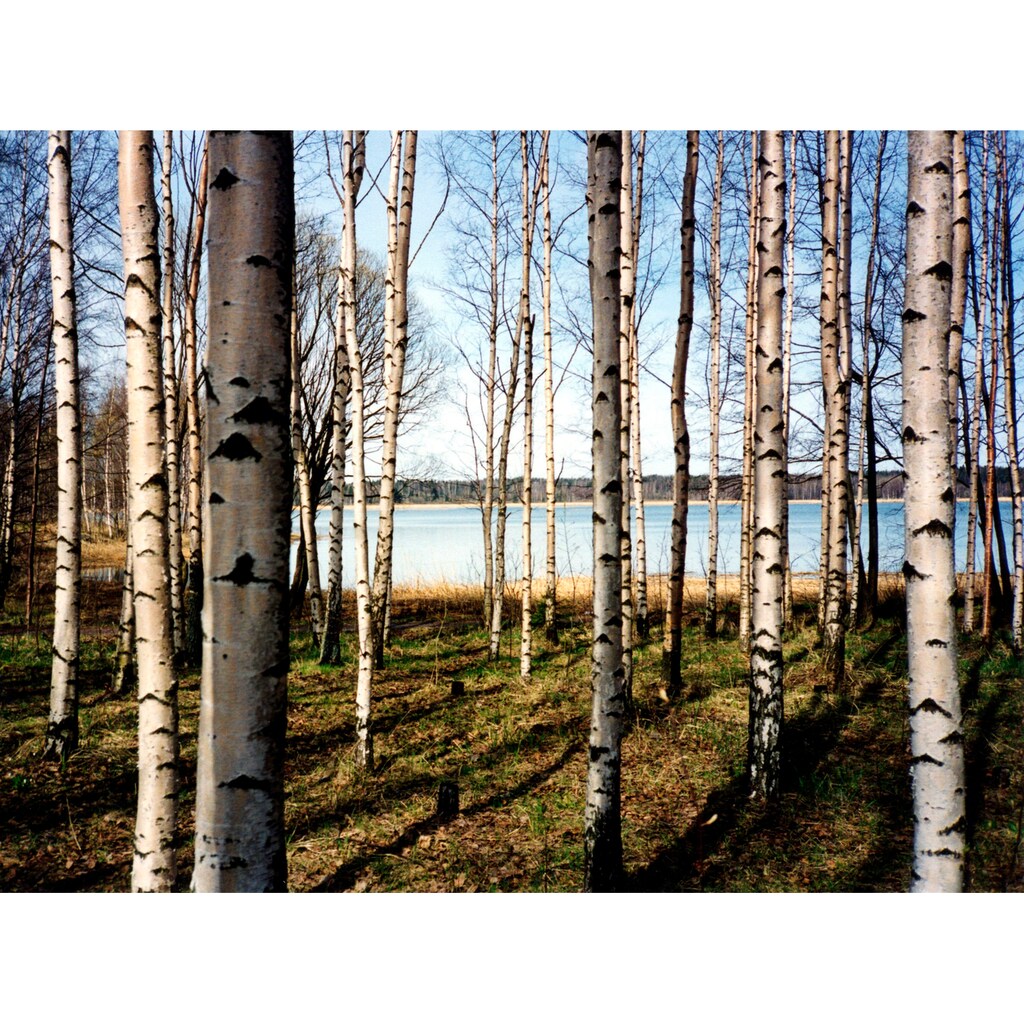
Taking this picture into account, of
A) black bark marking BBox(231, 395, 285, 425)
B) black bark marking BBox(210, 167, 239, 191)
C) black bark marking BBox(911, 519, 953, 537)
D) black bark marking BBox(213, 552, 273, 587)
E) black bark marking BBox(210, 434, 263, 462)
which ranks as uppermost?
black bark marking BBox(210, 167, 239, 191)

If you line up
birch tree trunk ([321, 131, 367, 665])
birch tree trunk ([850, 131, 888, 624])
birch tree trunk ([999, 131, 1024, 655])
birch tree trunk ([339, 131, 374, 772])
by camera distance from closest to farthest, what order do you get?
birch tree trunk ([339, 131, 374, 772]) < birch tree trunk ([321, 131, 367, 665]) < birch tree trunk ([999, 131, 1024, 655]) < birch tree trunk ([850, 131, 888, 624])

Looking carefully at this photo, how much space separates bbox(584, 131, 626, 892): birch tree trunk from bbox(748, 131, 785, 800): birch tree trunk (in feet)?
3.87

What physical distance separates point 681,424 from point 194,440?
12.6 feet

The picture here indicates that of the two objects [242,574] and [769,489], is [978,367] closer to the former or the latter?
[769,489]

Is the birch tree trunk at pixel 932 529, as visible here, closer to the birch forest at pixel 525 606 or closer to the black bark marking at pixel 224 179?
the birch forest at pixel 525 606

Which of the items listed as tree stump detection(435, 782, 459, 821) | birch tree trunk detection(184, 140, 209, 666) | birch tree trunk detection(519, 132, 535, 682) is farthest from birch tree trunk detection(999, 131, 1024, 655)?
birch tree trunk detection(184, 140, 209, 666)

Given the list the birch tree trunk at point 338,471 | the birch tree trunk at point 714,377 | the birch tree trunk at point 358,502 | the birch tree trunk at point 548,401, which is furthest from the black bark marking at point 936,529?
the birch tree trunk at point 714,377

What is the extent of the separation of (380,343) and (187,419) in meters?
4.88

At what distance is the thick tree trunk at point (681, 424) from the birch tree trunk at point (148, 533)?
10.6ft

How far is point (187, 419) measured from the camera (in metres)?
5.49

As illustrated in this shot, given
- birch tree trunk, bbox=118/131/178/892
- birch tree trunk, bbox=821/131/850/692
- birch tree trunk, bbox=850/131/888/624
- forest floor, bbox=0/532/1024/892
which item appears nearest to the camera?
birch tree trunk, bbox=118/131/178/892

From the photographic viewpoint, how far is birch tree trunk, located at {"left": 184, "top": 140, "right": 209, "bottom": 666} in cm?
507

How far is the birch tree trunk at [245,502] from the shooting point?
125cm

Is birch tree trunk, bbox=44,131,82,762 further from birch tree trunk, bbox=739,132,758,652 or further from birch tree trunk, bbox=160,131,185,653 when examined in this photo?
birch tree trunk, bbox=739,132,758,652
